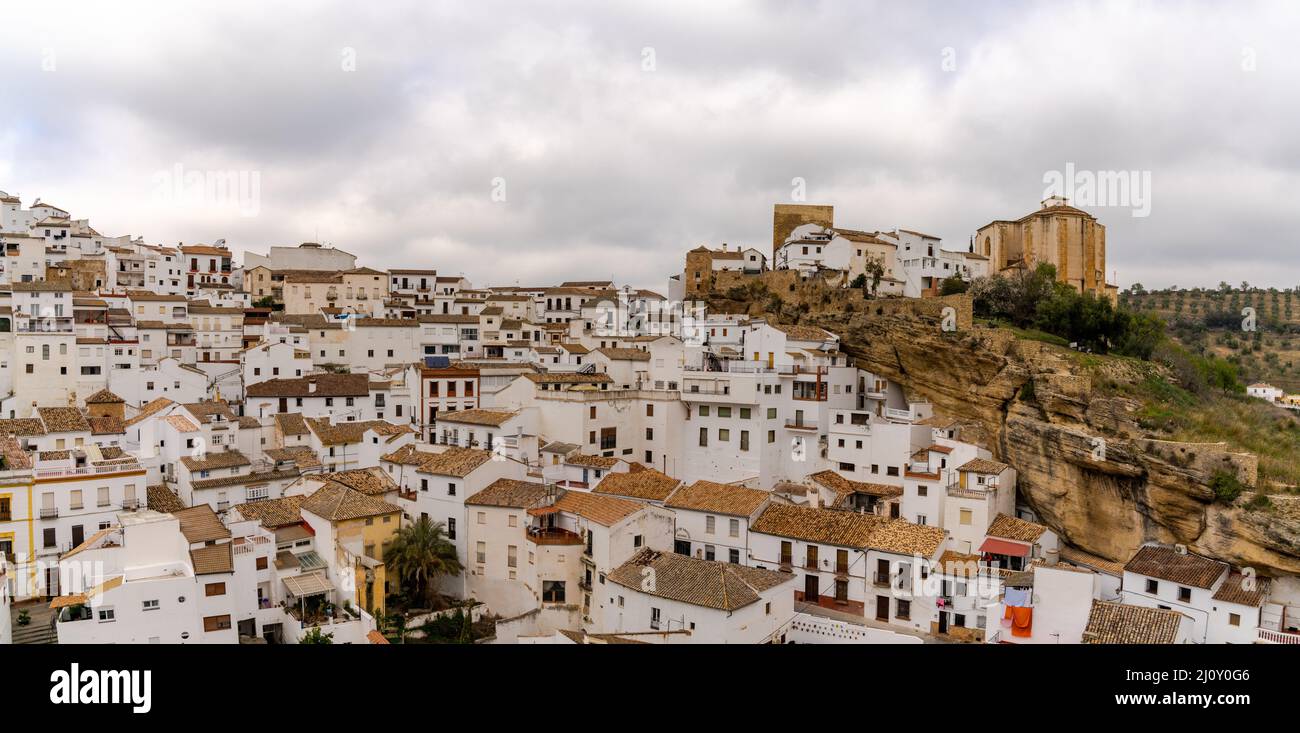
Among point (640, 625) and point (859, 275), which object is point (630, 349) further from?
point (640, 625)

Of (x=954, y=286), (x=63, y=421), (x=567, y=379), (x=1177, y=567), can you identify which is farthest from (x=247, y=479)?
(x=954, y=286)

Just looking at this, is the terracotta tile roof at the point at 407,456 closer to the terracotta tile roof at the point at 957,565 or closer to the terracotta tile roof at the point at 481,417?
the terracotta tile roof at the point at 481,417

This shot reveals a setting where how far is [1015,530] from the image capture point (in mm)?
16484

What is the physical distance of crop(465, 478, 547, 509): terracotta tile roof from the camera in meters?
15.3

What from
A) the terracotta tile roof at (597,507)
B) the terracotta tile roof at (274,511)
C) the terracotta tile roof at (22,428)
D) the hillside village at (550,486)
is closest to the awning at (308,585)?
the hillside village at (550,486)

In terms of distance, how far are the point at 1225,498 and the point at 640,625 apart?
36.5ft

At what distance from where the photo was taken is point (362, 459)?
19312mm

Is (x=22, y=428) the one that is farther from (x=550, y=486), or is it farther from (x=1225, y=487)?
(x=1225, y=487)

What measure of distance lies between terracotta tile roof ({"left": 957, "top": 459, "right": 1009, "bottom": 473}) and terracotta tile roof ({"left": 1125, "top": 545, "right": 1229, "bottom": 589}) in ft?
10.2

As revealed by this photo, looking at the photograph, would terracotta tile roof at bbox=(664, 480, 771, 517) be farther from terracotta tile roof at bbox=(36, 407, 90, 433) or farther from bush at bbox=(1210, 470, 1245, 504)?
terracotta tile roof at bbox=(36, 407, 90, 433)

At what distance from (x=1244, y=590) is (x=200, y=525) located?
58.0ft

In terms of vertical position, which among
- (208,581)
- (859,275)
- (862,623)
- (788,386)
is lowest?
(862,623)

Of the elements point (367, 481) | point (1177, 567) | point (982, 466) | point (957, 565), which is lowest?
point (957, 565)
